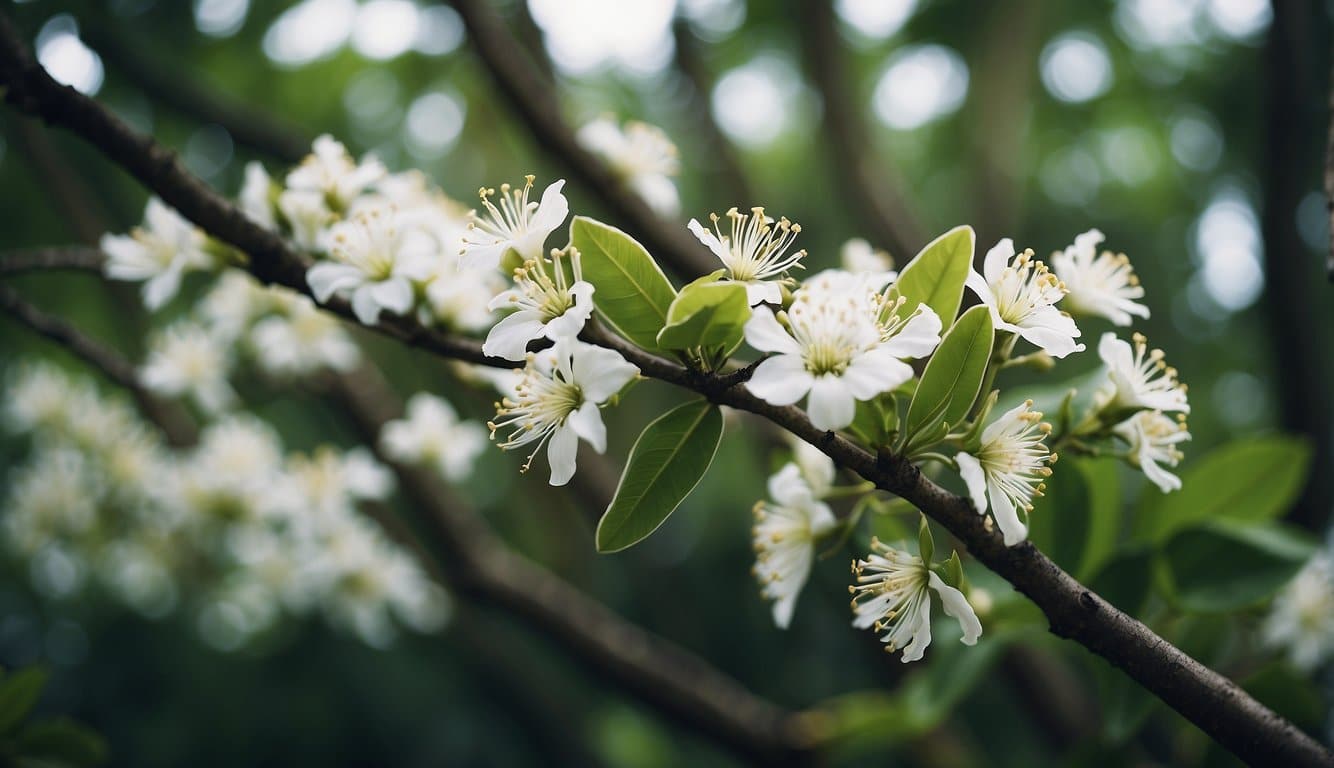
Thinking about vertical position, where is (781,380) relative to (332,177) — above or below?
below

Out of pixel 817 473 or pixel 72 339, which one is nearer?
pixel 817 473

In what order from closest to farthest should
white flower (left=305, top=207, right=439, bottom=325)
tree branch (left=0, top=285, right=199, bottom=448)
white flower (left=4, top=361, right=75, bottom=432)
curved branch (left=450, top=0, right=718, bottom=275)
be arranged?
1. white flower (left=305, top=207, right=439, bottom=325)
2. tree branch (left=0, top=285, right=199, bottom=448)
3. curved branch (left=450, top=0, right=718, bottom=275)
4. white flower (left=4, top=361, right=75, bottom=432)

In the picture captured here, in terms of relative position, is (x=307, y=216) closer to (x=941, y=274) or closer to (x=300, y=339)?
(x=300, y=339)

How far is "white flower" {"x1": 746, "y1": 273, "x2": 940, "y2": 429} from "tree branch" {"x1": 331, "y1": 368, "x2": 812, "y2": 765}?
5.40 ft

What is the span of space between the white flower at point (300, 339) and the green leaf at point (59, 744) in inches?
33.8

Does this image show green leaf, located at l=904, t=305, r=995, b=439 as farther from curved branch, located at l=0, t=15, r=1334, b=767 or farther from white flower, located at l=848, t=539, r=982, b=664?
white flower, located at l=848, t=539, r=982, b=664

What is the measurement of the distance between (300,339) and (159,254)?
1.90 feet

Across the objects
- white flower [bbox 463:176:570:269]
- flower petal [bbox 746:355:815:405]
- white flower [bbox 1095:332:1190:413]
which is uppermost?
white flower [bbox 463:176:570:269]

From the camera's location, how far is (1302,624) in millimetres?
1831

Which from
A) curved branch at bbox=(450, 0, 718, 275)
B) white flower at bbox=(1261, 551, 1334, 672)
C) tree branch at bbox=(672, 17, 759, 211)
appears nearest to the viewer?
white flower at bbox=(1261, 551, 1334, 672)

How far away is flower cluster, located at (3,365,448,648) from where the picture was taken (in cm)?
239

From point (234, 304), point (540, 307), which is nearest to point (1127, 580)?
point (540, 307)

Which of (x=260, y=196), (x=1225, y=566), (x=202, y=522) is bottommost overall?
(x=1225, y=566)

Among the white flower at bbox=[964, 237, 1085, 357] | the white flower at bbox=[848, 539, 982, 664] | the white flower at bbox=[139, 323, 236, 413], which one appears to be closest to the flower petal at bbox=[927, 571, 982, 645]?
the white flower at bbox=[848, 539, 982, 664]
